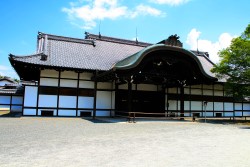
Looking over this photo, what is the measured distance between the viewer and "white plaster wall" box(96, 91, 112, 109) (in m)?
19.8

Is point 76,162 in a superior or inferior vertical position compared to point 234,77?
inferior

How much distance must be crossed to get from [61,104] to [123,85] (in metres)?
5.28

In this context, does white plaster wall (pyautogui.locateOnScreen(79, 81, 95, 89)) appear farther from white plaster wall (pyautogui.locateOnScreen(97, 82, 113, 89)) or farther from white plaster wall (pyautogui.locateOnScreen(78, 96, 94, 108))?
white plaster wall (pyautogui.locateOnScreen(78, 96, 94, 108))

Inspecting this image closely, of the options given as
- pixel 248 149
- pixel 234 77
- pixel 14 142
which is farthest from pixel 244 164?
pixel 234 77

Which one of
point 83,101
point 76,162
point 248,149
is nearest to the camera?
point 76,162

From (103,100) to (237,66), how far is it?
34.9ft

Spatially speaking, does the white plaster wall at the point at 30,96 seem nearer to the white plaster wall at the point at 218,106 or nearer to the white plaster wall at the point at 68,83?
the white plaster wall at the point at 68,83

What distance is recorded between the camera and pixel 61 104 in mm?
18719

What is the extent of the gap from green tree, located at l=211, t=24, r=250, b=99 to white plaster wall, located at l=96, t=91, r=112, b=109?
8.91 meters

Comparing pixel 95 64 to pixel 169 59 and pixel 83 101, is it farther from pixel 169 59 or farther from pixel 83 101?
pixel 169 59

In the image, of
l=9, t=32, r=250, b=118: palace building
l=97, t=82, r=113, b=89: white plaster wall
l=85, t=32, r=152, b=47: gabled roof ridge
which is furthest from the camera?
l=85, t=32, r=152, b=47: gabled roof ridge

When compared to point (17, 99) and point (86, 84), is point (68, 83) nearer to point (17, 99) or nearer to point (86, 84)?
point (86, 84)

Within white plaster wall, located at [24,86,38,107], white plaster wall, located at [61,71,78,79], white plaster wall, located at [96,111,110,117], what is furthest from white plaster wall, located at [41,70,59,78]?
white plaster wall, located at [96,111,110,117]

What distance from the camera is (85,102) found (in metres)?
19.4
